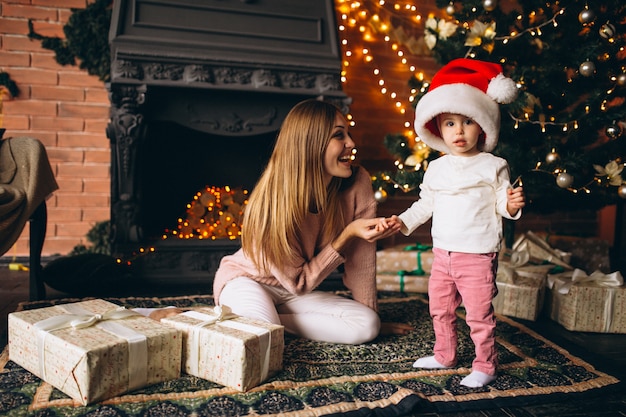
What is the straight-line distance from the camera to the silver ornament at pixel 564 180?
2047 millimetres

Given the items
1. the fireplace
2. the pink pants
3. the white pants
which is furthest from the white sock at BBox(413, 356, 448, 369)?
the fireplace

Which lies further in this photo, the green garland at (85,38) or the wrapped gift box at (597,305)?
the green garland at (85,38)

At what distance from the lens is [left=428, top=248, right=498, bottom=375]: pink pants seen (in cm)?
132

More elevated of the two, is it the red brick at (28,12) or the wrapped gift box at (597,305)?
the red brick at (28,12)

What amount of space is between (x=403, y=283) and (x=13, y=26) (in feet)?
7.81

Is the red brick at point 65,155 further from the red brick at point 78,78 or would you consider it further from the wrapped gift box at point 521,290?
the wrapped gift box at point 521,290

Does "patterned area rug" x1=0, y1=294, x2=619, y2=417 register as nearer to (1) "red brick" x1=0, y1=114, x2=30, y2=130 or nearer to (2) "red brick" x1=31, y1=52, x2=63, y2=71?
(1) "red brick" x1=0, y1=114, x2=30, y2=130

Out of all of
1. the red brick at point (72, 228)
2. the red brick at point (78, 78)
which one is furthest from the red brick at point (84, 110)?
the red brick at point (72, 228)

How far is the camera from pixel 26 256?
2746 mm

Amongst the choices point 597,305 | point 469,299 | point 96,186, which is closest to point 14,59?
point 96,186

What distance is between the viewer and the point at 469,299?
1.33 meters

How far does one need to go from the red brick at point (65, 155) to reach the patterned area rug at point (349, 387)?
5.09 feet

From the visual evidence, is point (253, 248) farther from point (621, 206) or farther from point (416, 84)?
point (621, 206)

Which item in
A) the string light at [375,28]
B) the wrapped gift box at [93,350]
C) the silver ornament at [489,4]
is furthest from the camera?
the string light at [375,28]
